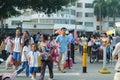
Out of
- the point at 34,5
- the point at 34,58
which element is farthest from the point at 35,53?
the point at 34,5

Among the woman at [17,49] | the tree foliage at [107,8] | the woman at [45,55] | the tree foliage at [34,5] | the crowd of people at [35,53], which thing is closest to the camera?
the woman at [45,55]

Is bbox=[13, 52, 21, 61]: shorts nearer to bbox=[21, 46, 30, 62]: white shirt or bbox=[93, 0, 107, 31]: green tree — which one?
bbox=[21, 46, 30, 62]: white shirt

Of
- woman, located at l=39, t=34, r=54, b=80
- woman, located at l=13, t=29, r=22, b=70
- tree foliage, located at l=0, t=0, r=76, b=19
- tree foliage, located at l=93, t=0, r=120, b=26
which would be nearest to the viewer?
woman, located at l=39, t=34, r=54, b=80

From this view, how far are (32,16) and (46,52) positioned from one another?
85.0 meters

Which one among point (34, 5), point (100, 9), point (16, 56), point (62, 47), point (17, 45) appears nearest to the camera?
point (17, 45)

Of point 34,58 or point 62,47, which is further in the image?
point 62,47

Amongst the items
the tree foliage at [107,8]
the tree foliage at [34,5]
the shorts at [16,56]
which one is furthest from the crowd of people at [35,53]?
the tree foliage at [107,8]

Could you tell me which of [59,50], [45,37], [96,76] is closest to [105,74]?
[96,76]

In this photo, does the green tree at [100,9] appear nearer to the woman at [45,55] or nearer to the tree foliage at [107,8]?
the tree foliage at [107,8]

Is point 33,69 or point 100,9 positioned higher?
point 100,9

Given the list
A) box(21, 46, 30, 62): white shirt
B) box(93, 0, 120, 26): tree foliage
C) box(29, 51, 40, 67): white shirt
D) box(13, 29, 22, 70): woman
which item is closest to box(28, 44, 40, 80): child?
box(29, 51, 40, 67): white shirt

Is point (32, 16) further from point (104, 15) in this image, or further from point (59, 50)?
point (59, 50)

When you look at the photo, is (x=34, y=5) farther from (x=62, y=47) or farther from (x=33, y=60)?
(x=33, y=60)

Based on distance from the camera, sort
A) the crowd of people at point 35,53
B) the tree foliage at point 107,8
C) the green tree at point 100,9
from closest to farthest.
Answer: the crowd of people at point 35,53, the tree foliage at point 107,8, the green tree at point 100,9
